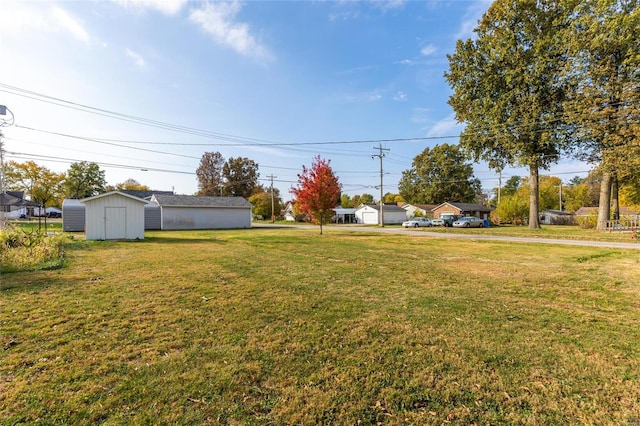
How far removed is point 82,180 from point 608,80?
62.3m

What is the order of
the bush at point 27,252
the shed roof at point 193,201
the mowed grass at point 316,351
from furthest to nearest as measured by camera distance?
the shed roof at point 193,201
the bush at point 27,252
the mowed grass at point 316,351

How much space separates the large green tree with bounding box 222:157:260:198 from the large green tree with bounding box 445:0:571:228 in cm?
4791

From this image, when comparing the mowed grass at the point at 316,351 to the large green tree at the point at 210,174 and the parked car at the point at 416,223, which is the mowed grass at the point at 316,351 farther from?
the large green tree at the point at 210,174

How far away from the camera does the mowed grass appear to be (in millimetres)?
2445

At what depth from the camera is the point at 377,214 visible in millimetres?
49875

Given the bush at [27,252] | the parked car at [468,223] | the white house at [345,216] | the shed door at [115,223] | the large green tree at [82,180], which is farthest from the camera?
the white house at [345,216]

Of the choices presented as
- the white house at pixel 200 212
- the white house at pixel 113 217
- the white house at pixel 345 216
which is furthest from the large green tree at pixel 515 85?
the white house at pixel 345 216

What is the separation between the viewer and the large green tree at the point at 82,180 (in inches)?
1802

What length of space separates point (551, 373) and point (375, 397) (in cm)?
187

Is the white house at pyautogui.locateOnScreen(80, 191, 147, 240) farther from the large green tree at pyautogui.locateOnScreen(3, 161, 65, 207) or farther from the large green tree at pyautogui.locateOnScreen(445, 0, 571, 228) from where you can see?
the large green tree at pyautogui.locateOnScreen(3, 161, 65, 207)

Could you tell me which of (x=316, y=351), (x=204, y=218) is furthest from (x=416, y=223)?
(x=316, y=351)

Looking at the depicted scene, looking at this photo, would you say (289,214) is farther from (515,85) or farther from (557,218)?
(557,218)

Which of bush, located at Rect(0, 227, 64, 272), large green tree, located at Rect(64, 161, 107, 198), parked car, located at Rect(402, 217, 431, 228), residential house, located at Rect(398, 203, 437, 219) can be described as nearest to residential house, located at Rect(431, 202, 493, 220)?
residential house, located at Rect(398, 203, 437, 219)

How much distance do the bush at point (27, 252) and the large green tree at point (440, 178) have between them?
59.1m
